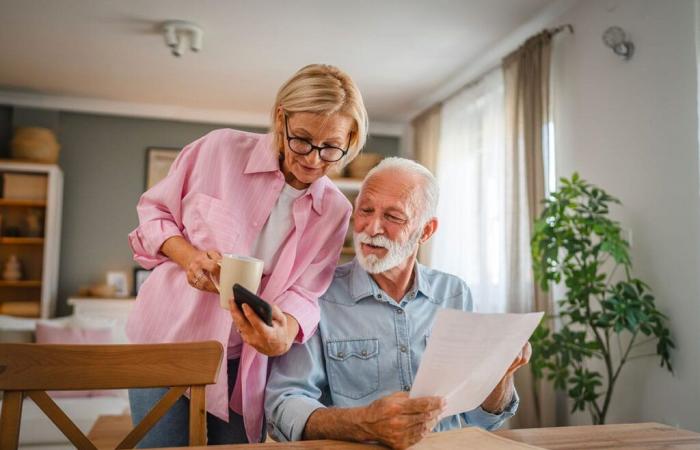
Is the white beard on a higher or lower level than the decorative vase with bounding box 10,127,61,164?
lower

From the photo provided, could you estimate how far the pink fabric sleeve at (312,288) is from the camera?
1329mm

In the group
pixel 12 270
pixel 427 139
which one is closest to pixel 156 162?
pixel 12 270

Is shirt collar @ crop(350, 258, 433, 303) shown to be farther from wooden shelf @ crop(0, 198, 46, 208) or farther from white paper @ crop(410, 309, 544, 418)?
wooden shelf @ crop(0, 198, 46, 208)

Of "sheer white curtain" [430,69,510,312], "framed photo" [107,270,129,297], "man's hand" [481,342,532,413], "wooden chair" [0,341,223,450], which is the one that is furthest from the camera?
"framed photo" [107,270,129,297]

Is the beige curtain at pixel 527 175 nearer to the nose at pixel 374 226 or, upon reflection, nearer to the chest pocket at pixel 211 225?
the nose at pixel 374 226

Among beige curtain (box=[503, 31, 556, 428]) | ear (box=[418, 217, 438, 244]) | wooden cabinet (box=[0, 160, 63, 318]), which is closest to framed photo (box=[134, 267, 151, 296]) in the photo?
wooden cabinet (box=[0, 160, 63, 318])

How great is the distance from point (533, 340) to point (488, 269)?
1492 mm

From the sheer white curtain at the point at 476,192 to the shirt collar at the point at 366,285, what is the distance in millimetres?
2736

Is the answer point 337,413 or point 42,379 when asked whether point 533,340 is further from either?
point 42,379

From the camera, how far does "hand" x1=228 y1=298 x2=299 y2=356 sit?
3.49 ft

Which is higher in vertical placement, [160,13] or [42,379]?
[160,13]

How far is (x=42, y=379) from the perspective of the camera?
109 centimetres

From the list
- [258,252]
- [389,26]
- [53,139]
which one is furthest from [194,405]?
[53,139]

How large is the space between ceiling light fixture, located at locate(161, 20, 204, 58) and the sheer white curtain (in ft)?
7.51
